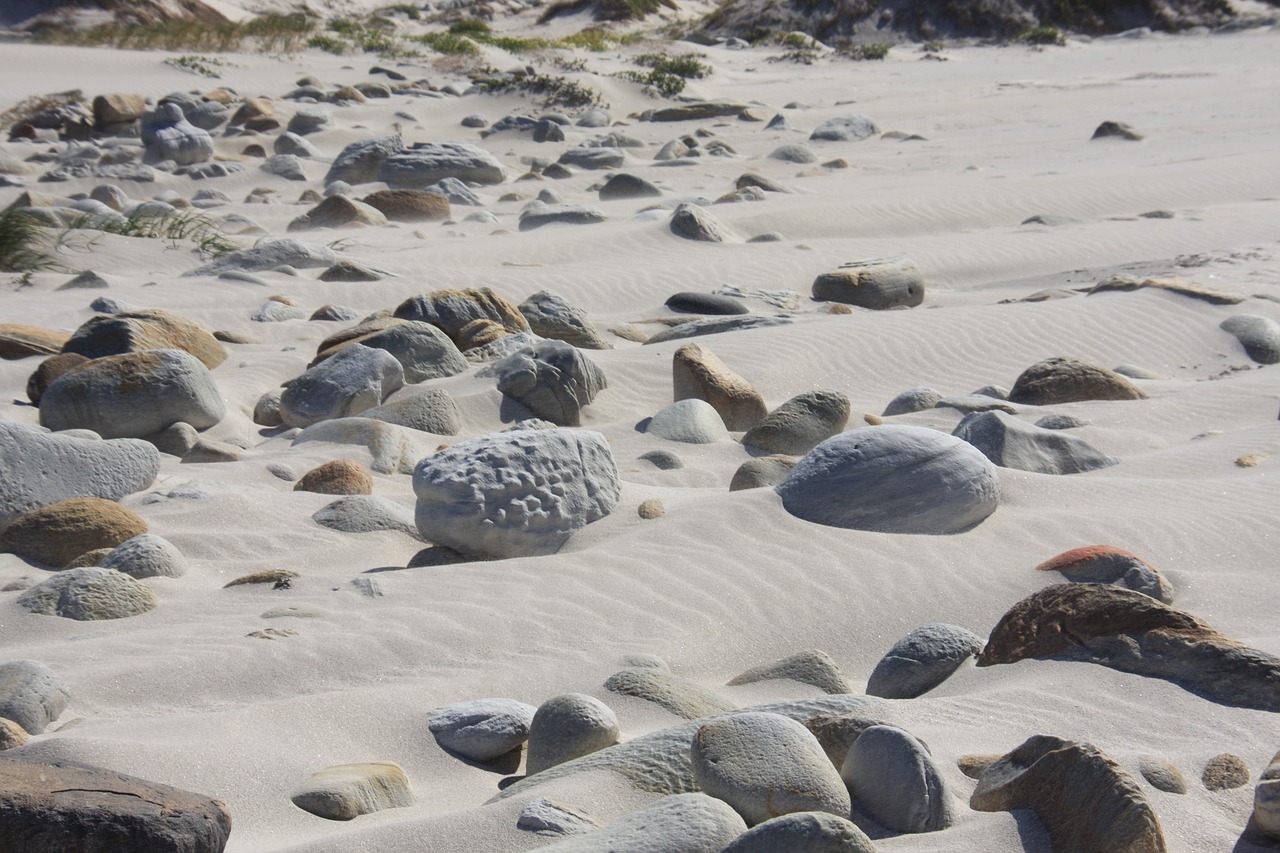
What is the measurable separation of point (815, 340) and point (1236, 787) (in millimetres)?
4021

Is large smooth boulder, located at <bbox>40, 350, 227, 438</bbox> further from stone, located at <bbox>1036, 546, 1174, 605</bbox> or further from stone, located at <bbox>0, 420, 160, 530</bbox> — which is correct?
stone, located at <bbox>1036, 546, 1174, 605</bbox>

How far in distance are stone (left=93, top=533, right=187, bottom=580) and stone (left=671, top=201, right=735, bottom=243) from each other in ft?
18.6

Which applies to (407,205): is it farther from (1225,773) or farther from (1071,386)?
(1225,773)

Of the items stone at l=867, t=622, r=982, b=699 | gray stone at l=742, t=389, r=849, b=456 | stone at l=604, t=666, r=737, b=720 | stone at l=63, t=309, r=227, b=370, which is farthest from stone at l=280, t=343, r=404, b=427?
stone at l=867, t=622, r=982, b=699

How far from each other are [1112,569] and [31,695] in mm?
2443

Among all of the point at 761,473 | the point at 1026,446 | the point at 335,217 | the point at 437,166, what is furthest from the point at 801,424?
the point at 437,166

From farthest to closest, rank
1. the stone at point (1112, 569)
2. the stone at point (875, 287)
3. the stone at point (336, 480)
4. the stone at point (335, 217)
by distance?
1. the stone at point (335, 217)
2. the stone at point (875, 287)
3. the stone at point (336, 480)
4. the stone at point (1112, 569)

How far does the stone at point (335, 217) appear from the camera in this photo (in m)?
9.24

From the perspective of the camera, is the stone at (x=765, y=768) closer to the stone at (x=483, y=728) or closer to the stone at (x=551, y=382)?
the stone at (x=483, y=728)

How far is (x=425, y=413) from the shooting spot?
15.4ft

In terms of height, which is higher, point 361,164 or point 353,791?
point 353,791

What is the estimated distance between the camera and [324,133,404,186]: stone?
1123cm

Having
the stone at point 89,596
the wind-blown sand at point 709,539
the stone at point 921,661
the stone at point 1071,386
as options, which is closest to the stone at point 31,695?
the wind-blown sand at point 709,539

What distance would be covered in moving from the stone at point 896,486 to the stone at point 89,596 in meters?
1.73
